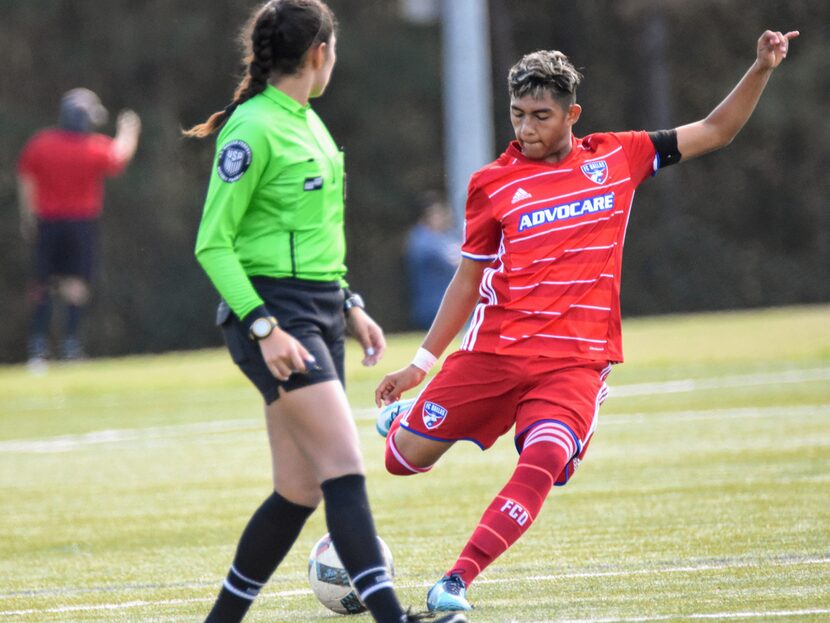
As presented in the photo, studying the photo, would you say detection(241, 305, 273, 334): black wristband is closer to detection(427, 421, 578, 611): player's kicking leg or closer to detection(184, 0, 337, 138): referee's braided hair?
detection(184, 0, 337, 138): referee's braided hair

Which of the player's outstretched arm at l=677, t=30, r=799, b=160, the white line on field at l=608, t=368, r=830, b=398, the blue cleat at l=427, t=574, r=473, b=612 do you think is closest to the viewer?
the blue cleat at l=427, t=574, r=473, b=612

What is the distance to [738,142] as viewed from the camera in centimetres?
3594

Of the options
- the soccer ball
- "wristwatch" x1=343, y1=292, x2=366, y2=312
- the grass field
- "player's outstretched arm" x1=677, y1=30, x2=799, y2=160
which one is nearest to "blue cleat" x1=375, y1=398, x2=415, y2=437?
the grass field

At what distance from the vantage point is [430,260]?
19188mm

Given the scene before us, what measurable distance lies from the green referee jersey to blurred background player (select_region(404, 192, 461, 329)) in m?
14.0

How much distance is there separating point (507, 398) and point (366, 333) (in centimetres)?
81

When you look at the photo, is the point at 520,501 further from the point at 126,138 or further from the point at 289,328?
the point at 126,138

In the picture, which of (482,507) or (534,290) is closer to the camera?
(534,290)

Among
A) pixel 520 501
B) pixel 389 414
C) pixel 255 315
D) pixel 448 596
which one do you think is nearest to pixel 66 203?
pixel 389 414

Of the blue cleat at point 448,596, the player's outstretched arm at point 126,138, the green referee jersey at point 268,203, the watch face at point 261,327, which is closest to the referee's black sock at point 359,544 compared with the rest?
the watch face at point 261,327

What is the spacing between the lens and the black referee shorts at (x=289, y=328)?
475cm

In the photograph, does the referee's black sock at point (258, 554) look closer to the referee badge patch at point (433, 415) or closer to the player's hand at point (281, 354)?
the player's hand at point (281, 354)

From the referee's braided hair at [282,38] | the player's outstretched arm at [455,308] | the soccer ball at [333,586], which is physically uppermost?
the referee's braided hair at [282,38]

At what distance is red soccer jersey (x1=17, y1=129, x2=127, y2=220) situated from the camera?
18234 mm
